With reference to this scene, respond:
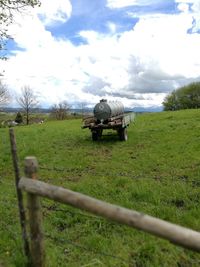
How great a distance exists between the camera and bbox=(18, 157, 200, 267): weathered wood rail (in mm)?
3654

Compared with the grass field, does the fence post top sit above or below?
above

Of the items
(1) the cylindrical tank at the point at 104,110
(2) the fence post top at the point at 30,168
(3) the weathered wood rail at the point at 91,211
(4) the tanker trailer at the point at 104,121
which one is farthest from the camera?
(1) the cylindrical tank at the point at 104,110

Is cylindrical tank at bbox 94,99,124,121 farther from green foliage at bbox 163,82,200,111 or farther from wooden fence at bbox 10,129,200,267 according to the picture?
green foliage at bbox 163,82,200,111

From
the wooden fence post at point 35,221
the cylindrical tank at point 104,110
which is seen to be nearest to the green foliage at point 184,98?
the cylindrical tank at point 104,110

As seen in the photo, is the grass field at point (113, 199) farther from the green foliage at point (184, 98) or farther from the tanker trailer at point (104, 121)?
the green foliage at point (184, 98)

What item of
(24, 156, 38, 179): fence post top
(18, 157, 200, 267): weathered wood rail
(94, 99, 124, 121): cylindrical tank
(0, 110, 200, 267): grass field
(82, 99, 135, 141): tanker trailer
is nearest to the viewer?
(18, 157, 200, 267): weathered wood rail

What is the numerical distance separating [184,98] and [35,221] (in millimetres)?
89217

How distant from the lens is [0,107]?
72062mm

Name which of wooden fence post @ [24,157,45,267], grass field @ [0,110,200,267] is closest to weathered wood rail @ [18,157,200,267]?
wooden fence post @ [24,157,45,267]

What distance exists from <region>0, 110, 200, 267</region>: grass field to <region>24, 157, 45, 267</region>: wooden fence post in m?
0.54

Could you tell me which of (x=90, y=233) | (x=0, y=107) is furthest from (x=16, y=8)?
(x=0, y=107)

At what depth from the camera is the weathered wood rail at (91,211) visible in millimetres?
3654

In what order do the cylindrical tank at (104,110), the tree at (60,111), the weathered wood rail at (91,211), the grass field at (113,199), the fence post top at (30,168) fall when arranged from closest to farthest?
the weathered wood rail at (91,211) → the fence post top at (30,168) → the grass field at (113,199) → the cylindrical tank at (104,110) → the tree at (60,111)

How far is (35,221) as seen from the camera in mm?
5125
